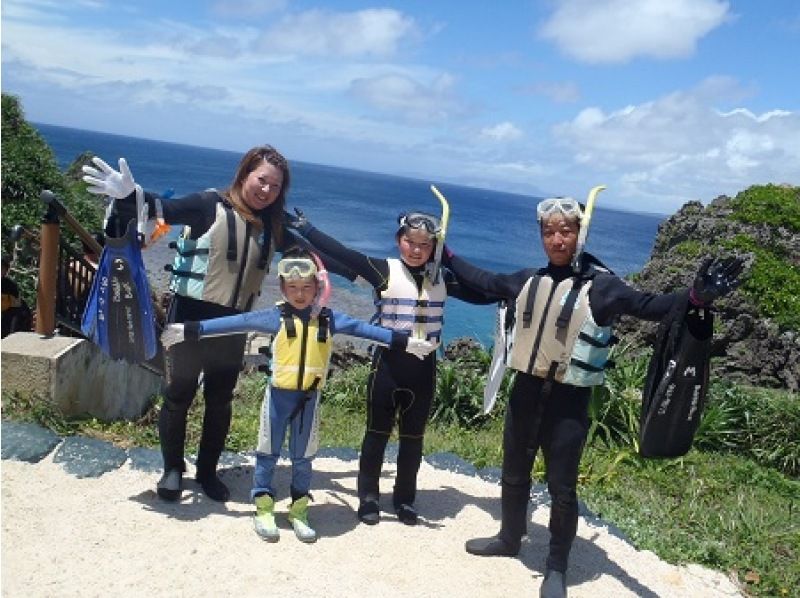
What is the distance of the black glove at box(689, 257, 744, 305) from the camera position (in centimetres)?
386

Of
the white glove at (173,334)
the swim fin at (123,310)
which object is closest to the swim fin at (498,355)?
the white glove at (173,334)

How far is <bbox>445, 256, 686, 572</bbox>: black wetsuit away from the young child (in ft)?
2.09

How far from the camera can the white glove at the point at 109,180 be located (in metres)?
4.22

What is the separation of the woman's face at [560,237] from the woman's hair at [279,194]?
5.16 feet

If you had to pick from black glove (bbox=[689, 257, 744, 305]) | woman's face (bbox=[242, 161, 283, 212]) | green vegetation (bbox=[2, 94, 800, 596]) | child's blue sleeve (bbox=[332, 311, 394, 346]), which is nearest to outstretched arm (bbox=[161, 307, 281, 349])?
child's blue sleeve (bbox=[332, 311, 394, 346])

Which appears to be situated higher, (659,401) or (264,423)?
(659,401)

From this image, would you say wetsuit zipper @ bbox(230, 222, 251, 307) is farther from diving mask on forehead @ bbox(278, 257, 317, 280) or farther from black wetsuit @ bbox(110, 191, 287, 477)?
diving mask on forehead @ bbox(278, 257, 317, 280)

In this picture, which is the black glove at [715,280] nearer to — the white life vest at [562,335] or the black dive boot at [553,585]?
the white life vest at [562,335]

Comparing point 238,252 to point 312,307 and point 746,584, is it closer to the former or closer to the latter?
point 312,307

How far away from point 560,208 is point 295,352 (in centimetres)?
174

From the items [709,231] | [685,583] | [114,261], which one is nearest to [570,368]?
[685,583]

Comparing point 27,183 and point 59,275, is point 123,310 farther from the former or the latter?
point 27,183

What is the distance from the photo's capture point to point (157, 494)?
4.91 meters

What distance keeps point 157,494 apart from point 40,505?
69cm
